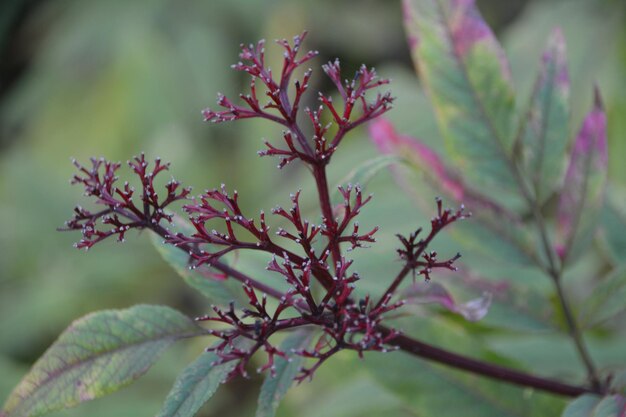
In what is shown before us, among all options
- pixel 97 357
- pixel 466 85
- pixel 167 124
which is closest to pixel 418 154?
pixel 466 85

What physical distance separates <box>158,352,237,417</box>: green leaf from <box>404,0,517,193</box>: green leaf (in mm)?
373

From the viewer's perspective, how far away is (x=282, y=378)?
2.02 ft

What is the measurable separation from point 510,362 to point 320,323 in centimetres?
39

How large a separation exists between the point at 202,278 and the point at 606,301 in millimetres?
398

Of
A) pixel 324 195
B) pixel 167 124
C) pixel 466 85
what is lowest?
pixel 324 195

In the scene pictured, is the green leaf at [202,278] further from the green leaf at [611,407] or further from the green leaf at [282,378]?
the green leaf at [611,407]

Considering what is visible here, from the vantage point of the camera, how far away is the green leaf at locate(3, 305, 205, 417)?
0.61 metres

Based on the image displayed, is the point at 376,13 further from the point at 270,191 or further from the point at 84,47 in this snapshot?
the point at 270,191

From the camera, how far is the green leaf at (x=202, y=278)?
67cm

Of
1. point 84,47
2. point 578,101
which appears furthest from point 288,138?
point 84,47

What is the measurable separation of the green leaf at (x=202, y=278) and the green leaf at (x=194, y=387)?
0.25 feet

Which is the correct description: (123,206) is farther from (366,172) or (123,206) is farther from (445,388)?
(445,388)

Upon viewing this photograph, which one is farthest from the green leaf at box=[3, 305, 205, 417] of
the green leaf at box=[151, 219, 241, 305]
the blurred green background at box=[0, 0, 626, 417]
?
the blurred green background at box=[0, 0, 626, 417]

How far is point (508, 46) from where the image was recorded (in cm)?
231
